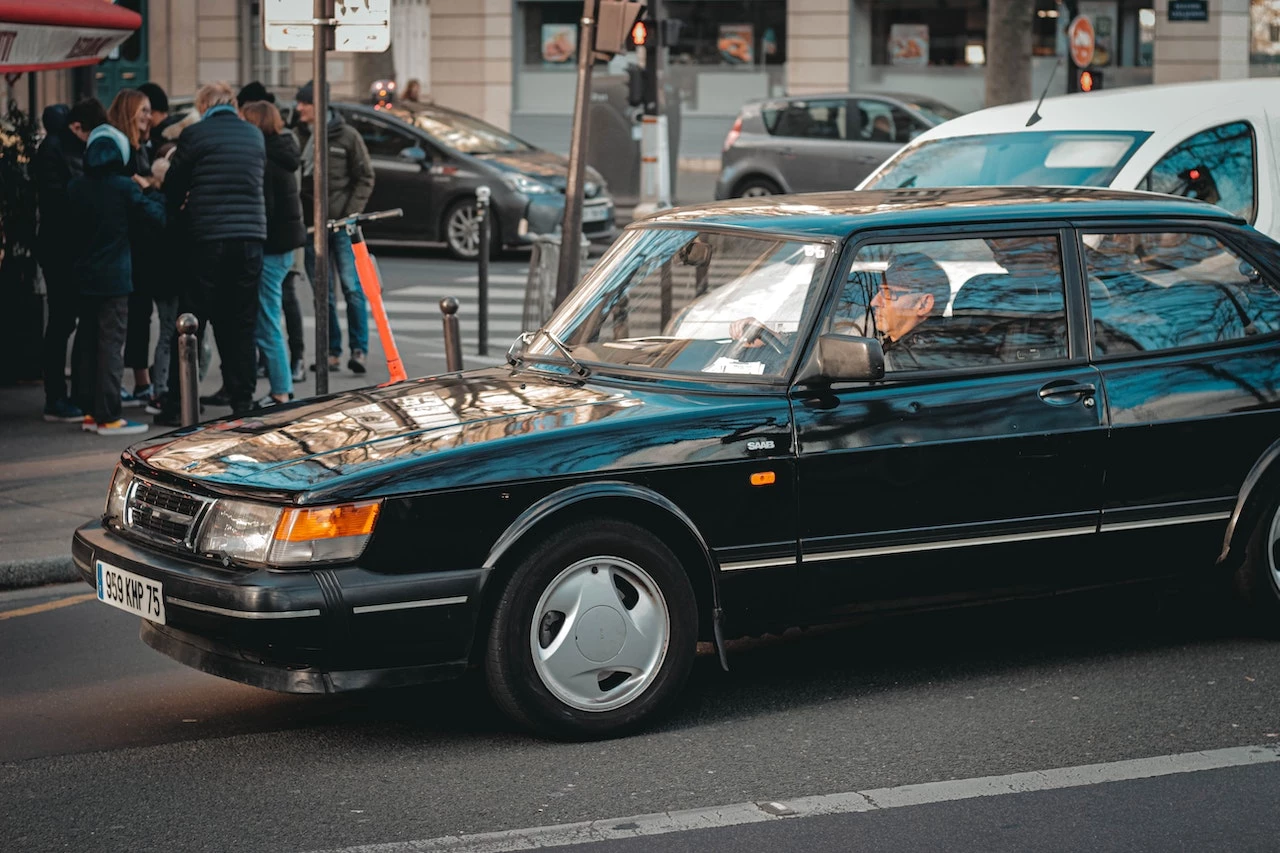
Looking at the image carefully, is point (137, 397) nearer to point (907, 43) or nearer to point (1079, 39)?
point (1079, 39)

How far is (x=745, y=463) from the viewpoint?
5547 mm

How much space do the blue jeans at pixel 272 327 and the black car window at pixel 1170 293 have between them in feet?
20.5

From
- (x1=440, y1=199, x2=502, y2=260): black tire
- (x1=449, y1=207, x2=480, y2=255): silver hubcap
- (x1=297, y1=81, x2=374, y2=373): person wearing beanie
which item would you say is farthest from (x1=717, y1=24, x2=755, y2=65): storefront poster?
(x1=297, y1=81, x2=374, y2=373): person wearing beanie

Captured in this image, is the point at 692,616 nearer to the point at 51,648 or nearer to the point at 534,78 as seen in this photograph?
the point at 51,648

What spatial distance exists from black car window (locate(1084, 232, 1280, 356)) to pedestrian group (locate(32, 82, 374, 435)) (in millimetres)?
4705

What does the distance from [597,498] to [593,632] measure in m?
0.38

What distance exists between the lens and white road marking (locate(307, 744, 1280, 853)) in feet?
15.0

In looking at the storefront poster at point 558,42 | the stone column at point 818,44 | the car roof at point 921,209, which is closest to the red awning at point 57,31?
the car roof at point 921,209

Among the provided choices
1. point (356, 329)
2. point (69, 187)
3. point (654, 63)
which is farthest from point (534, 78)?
point (69, 187)

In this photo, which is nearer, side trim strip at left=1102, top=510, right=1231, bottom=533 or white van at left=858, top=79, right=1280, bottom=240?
side trim strip at left=1102, top=510, right=1231, bottom=533

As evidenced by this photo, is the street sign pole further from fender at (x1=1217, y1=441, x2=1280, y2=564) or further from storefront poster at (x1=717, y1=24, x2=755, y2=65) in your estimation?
storefront poster at (x1=717, y1=24, x2=755, y2=65)

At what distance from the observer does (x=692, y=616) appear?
5.50 meters

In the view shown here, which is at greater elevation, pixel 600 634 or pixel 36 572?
pixel 600 634

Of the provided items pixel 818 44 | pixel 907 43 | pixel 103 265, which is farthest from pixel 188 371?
pixel 907 43
